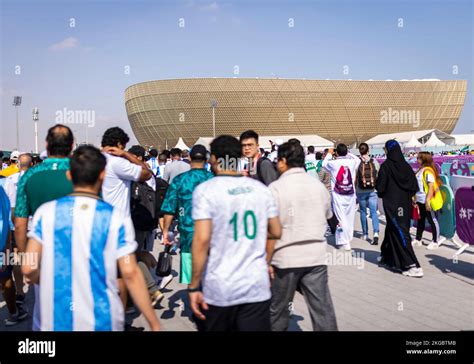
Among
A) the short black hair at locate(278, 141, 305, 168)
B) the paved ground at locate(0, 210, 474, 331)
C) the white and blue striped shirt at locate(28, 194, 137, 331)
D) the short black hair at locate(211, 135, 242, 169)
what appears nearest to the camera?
the white and blue striped shirt at locate(28, 194, 137, 331)

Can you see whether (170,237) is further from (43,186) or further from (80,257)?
(80,257)

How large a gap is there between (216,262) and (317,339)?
1.43 m

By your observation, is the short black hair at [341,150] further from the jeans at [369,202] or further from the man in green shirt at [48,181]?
the man in green shirt at [48,181]

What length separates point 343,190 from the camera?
9.39 meters

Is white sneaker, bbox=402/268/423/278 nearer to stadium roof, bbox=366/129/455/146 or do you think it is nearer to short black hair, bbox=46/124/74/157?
short black hair, bbox=46/124/74/157

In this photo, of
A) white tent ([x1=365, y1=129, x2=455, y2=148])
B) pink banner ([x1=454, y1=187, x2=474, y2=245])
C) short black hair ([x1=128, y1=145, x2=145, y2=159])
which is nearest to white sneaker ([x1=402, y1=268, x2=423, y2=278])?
pink banner ([x1=454, y1=187, x2=474, y2=245])

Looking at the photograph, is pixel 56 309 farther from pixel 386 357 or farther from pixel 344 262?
pixel 344 262

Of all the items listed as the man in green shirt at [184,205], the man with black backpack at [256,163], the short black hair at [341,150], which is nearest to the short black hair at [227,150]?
the man in green shirt at [184,205]

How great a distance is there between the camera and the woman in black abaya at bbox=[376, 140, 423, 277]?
697 centimetres

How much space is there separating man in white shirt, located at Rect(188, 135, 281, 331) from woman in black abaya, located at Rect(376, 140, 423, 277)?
4.43m

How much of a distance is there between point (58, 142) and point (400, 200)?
16.4ft

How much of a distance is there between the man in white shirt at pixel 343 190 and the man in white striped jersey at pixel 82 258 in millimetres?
6931

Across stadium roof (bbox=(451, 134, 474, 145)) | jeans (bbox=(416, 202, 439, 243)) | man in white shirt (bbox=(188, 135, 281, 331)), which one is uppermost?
stadium roof (bbox=(451, 134, 474, 145))

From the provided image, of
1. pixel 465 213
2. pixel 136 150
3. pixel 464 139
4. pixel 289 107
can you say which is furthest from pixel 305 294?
pixel 289 107
